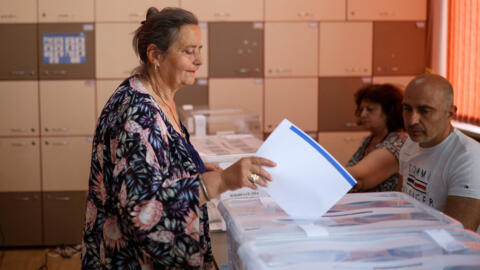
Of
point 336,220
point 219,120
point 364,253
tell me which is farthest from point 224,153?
point 219,120

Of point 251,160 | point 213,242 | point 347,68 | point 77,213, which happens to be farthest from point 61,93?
point 251,160

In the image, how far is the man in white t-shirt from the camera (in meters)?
1.58

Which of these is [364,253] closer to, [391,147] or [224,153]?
[224,153]

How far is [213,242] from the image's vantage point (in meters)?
2.00

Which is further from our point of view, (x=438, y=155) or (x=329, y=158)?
(x=438, y=155)

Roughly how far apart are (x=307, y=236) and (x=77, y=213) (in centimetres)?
344

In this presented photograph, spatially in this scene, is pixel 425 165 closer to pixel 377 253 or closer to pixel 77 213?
pixel 377 253

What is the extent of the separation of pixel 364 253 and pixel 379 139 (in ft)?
5.02

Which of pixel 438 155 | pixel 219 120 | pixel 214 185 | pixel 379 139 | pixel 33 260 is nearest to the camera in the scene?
pixel 214 185

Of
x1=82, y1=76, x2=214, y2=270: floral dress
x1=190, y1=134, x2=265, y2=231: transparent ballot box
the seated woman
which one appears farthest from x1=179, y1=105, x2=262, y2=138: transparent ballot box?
x1=82, y1=76, x2=214, y2=270: floral dress

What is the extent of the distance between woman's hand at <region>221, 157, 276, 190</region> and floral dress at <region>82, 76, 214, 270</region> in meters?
0.07

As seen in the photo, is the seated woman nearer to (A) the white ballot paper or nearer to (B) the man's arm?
(B) the man's arm

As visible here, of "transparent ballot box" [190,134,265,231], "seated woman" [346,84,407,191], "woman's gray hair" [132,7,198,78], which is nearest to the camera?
"woman's gray hair" [132,7,198,78]

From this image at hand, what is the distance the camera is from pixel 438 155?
5.69 ft
